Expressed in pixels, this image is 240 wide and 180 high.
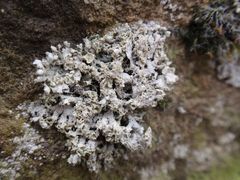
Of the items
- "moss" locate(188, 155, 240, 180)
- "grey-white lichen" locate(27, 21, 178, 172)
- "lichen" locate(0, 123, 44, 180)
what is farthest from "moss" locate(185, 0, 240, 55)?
"lichen" locate(0, 123, 44, 180)

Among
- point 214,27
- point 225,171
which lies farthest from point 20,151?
point 225,171

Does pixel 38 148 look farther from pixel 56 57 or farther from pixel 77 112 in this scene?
pixel 56 57

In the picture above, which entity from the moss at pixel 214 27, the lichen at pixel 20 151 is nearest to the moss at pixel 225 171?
the moss at pixel 214 27

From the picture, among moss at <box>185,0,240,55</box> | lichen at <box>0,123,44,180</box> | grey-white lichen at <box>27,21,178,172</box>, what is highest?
moss at <box>185,0,240,55</box>

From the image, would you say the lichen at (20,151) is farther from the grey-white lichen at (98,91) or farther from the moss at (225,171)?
the moss at (225,171)

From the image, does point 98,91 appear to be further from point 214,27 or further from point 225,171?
point 225,171

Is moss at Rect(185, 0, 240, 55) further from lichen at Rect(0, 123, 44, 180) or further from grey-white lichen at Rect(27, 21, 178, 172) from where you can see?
lichen at Rect(0, 123, 44, 180)
